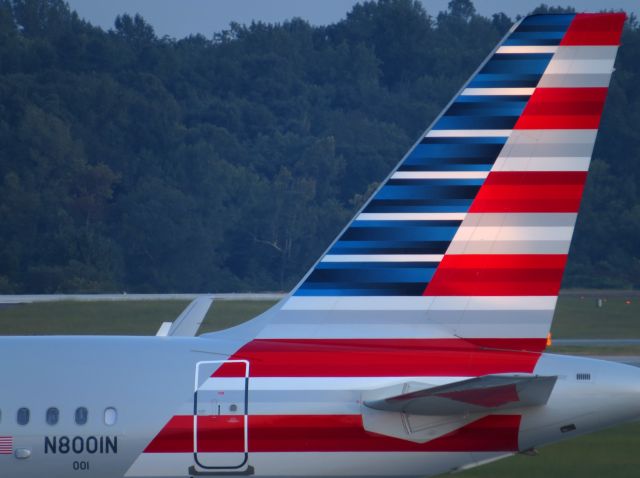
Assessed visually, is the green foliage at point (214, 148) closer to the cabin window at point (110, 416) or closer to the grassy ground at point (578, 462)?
the grassy ground at point (578, 462)

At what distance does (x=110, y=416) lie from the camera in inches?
535

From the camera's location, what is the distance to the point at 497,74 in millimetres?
14367

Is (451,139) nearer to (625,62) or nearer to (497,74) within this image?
(497,74)

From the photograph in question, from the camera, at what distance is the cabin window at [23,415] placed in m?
13.6

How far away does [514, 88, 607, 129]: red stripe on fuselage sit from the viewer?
14305 millimetres

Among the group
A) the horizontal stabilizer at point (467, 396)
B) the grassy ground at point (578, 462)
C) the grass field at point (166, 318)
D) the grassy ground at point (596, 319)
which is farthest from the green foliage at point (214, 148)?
the horizontal stabilizer at point (467, 396)

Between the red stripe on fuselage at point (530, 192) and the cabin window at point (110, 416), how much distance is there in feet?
13.6

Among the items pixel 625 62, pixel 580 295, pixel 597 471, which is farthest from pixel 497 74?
pixel 625 62

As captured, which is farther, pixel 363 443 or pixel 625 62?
pixel 625 62

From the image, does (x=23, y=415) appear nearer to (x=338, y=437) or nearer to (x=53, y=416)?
(x=53, y=416)

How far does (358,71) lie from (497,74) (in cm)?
10957

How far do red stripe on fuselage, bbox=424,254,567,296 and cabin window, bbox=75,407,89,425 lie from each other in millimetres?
3646

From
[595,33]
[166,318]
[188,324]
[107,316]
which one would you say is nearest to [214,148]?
[107,316]

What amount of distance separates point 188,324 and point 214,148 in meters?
85.4
